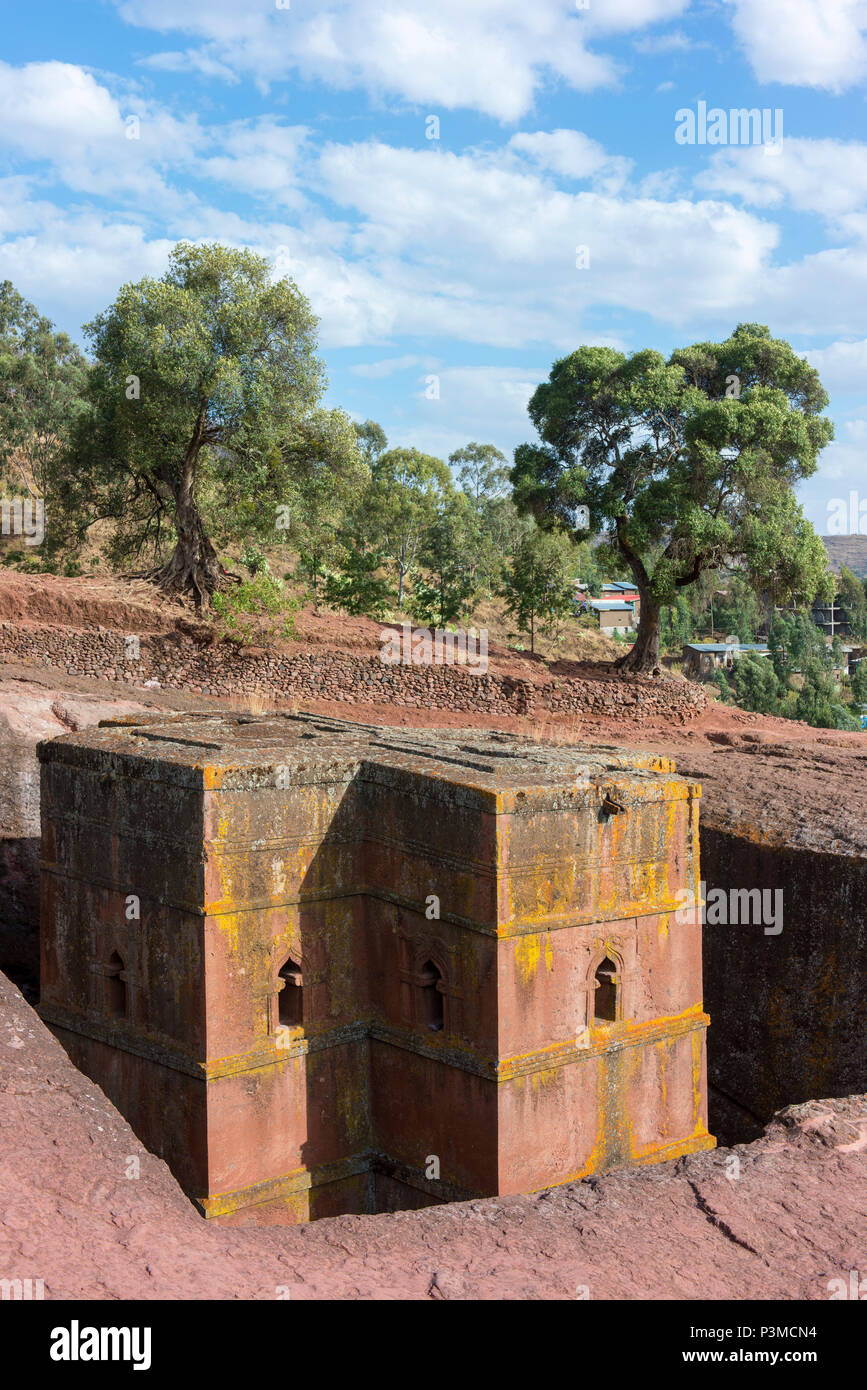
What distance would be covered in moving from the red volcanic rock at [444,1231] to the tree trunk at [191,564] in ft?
62.9

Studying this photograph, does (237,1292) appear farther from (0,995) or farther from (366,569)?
(366,569)

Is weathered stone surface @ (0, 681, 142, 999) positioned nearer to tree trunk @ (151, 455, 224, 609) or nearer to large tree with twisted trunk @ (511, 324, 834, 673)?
tree trunk @ (151, 455, 224, 609)

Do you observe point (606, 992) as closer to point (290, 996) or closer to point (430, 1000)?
point (430, 1000)

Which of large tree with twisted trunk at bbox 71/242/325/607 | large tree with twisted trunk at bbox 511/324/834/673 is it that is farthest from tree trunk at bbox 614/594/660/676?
large tree with twisted trunk at bbox 71/242/325/607

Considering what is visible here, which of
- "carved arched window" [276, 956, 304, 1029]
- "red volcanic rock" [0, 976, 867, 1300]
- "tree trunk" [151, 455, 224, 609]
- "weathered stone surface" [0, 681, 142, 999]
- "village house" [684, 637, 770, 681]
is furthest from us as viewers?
"village house" [684, 637, 770, 681]

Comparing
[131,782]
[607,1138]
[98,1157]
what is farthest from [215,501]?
[98,1157]

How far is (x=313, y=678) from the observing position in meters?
25.1

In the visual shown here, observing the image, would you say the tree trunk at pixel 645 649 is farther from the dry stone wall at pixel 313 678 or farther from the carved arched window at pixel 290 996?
the carved arched window at pixel 290 996

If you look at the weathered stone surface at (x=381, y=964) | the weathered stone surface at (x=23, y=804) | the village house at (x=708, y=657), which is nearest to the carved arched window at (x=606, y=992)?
the weathered stone surface at (x=381, y=964)

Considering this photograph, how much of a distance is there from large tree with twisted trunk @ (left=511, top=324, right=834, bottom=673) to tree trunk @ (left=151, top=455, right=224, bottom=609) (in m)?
7.71

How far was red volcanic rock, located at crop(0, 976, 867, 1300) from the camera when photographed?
5836 mm

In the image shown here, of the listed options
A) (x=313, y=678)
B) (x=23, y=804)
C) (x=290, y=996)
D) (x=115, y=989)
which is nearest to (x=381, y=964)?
(x=290, y=996)

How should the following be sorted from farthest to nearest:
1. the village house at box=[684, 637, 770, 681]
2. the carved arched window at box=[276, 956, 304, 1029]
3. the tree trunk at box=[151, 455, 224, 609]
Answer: the village house at box=[684, 637, 770, 681] → the tree trunk at box=[151, 455, 224, 609] → the carved arched window at box=[276, 956, 304, 1029]

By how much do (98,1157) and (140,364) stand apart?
19.4m
